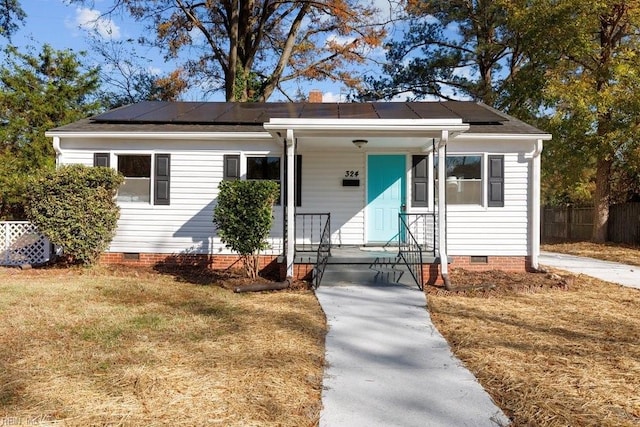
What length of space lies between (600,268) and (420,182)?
17.4 ft

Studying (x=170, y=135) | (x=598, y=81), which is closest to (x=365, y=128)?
(x=170, y=135)

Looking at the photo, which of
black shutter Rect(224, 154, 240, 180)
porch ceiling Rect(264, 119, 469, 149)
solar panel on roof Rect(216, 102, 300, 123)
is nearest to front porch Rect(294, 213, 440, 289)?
black shutter Rect(224, 154, 240, 180)

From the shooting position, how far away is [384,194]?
10.1m

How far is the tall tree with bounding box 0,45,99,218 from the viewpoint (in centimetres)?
1343

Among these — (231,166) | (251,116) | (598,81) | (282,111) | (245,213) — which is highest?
(598,81)

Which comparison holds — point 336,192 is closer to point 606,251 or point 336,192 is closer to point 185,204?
point 185,204

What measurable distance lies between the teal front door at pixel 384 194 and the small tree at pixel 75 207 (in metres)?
5.21

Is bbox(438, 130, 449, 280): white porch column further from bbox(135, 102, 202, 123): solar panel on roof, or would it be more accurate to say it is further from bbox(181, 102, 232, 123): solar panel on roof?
bbox(135, 102, 202, 123): solar panel on roof

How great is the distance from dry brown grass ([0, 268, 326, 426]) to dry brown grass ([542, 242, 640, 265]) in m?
10.8

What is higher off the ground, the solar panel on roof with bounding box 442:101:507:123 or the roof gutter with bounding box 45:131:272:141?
the solar panel on roof with bounding box 442:101:507:123

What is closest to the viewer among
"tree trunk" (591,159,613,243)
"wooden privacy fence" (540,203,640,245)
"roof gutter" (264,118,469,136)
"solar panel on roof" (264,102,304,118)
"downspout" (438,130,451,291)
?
"roof gutter" (264,118,469,136)

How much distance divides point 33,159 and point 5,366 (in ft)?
40.9

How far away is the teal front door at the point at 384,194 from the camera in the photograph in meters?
10.0

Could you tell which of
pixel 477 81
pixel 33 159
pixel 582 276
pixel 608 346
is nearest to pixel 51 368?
pixel 608 346
